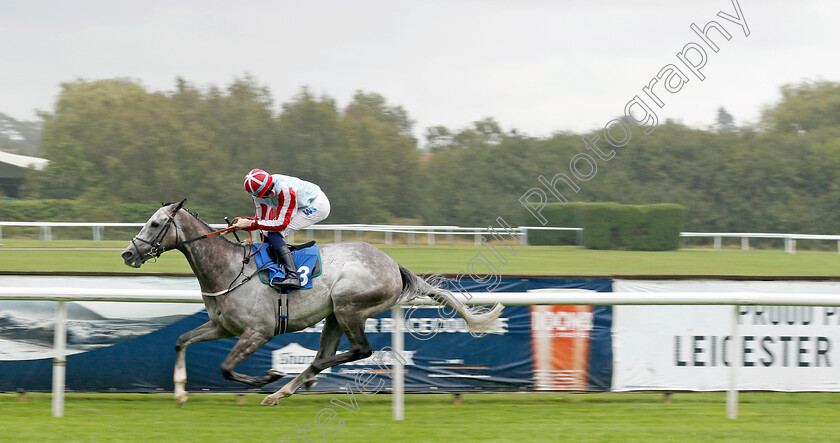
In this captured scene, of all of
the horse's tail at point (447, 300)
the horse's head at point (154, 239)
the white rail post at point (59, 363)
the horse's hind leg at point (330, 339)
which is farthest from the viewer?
the horse's hind leg at point (330, 339)

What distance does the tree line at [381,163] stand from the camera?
22.3 m

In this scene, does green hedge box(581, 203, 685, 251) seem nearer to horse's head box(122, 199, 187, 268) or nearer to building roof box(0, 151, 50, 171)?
horse's head box(122, 199, 187, 268)

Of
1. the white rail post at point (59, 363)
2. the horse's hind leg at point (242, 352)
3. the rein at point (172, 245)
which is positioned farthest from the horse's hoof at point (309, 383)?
the white rail post at point (59, 363)

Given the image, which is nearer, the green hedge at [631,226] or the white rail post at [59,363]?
the white rail post at [59,363]

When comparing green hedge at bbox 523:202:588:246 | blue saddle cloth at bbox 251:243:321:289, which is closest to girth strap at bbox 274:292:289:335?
blue saddle cloth at bbox 251:243:321:289

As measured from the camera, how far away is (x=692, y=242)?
20766mm

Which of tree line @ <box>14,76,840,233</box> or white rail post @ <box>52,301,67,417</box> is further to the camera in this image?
tree line @ <box>14,76,840,233</box>

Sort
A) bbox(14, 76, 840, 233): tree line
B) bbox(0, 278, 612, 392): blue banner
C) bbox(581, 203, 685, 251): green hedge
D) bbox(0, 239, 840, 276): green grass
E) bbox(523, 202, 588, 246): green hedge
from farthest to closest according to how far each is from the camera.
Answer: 1. bbox(14, 76, 840, 233): tree line
2. bbox(523, 202, 588, 246): green hedge
3. bbox(581, 203, 685, 251): green hedge
4. bbox(0, 239, 840, 276): green grass
5. bbox(0, 278, 612, 392): blue banner

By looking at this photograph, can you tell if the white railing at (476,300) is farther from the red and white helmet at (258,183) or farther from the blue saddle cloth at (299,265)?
the red and white helmet at (258,183)

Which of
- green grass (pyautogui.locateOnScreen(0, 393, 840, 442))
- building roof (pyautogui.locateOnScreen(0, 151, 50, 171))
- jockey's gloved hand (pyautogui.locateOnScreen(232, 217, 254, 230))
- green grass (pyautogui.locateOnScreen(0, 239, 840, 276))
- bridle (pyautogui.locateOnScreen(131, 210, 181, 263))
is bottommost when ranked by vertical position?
green grass (pyautogui.locateOnScreen(0, 393, 840, 442))

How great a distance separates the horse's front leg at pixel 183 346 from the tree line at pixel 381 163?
1706 cm

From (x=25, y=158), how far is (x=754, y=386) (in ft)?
85.1

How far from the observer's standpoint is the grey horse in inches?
181

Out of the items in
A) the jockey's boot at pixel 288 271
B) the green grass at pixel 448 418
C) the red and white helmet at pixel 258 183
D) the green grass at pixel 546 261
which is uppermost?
the red and white helmet at pixel 258 183
